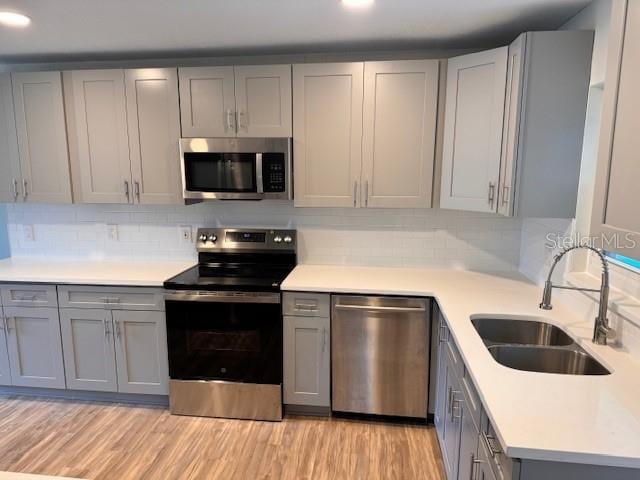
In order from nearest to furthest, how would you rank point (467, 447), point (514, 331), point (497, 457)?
point (497, 457), point (467, 447), point (514, 331)

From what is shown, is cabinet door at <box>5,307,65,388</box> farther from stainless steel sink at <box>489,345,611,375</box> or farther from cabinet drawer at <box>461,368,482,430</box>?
stainless steel sink at <box>489,345,611,375</box>

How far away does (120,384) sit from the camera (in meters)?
2.83

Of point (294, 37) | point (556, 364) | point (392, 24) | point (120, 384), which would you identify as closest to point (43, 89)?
point (294, 37)

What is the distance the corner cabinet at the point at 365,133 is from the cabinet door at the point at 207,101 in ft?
1.42

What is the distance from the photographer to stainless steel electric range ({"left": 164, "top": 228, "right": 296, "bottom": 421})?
260 centimetres

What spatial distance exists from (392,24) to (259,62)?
105 cm

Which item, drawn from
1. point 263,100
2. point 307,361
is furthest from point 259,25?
point 307,361

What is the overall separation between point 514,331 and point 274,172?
1660 millimetres

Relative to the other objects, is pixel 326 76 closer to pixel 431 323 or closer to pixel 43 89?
pixel 431 323

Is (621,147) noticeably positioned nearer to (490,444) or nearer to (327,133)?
(490,444)

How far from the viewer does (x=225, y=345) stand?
8.93ft

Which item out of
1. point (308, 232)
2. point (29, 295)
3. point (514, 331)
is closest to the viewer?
point (514, 331)

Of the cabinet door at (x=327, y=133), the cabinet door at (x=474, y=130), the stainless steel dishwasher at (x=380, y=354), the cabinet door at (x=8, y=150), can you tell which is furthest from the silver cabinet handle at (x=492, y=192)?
the cabinet door at (x=8, y=150)

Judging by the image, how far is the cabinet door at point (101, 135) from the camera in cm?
279
